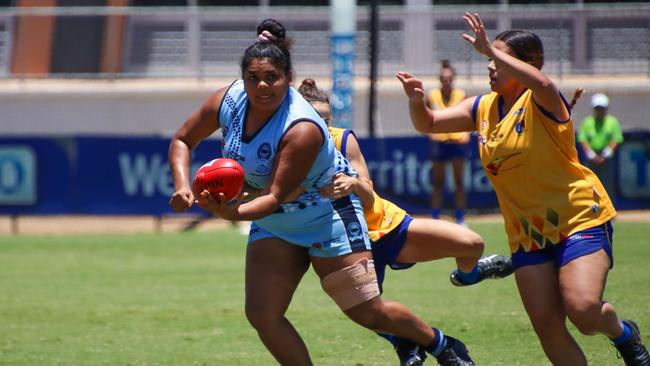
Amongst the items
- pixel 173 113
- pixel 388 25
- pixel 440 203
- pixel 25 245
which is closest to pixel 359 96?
pixel 388 25

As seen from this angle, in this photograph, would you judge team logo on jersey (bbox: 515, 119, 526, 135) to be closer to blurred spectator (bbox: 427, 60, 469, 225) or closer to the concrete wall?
blurred spectator (bbox: 427, 60, 469, 225)

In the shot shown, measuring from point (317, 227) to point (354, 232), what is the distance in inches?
8.5

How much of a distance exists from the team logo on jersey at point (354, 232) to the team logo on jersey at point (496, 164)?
0.77 m

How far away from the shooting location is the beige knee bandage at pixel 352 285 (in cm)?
585

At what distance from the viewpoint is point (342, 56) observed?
17.1m

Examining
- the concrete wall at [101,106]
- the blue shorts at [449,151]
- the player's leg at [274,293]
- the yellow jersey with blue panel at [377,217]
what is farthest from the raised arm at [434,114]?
the concrete wall at [101,106]

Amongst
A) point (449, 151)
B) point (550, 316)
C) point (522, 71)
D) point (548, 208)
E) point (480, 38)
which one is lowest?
point (449, 151)

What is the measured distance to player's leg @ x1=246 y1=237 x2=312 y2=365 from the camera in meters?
5.80

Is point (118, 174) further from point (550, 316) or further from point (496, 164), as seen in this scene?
point (550, 316)

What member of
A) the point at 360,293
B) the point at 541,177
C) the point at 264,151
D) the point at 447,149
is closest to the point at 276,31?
the point at 264,151

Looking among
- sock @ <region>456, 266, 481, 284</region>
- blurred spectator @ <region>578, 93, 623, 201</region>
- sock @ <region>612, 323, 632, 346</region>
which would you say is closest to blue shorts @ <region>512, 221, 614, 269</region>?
sock @ <region>612, 323, 632, 346</region>

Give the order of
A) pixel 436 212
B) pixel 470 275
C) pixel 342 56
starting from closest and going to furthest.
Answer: pixel 470 275 < pixel 436 212 < pixel 342 56

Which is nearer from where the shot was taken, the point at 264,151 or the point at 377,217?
the point at 264,151

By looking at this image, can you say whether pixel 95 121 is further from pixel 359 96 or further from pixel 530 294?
pixel 530 294
